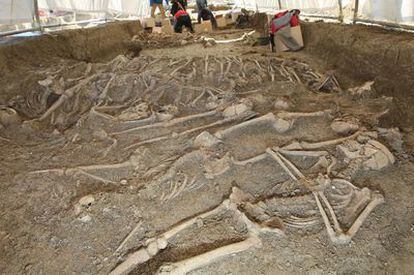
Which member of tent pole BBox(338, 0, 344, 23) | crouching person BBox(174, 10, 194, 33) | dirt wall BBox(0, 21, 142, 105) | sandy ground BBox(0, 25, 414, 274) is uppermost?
crouching person BBox(174, 10, 194, 33)

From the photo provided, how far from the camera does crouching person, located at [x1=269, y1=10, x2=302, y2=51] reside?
705cm

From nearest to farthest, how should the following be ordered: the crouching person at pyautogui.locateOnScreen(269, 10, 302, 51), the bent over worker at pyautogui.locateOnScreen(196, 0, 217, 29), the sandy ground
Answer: the sandy ground → the crouching person at pyautogui.locateOnScreen(269, 10, 302, 51) → the bent over worker at pyautogui.locateOnScreen(196, 0, 217, 29)

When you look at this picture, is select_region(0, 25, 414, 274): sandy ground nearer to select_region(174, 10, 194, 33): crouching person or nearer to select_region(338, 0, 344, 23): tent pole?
select_region(338, 0, 344, 23): tent pole

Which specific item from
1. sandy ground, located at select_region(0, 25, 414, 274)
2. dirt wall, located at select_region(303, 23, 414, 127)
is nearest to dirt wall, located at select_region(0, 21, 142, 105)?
sandy ground, located at select_region(0, 25, 414, 274)

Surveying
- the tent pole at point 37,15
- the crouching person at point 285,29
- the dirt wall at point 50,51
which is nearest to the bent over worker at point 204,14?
the dirt wall at point 50,51

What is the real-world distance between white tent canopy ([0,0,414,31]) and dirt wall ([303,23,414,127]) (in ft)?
0.83

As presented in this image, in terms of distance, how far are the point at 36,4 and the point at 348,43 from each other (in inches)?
230

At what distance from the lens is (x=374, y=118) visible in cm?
326

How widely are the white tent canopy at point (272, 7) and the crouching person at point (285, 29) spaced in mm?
916

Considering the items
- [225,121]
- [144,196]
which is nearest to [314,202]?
[144,196]

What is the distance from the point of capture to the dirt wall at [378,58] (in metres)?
3.93

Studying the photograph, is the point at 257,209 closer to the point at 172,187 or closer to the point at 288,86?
the point at 172,187

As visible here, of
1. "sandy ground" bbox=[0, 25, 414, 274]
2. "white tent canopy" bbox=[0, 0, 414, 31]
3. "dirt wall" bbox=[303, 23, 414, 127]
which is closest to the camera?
"sandy ground" bbox=[0, 25, 414, 274]

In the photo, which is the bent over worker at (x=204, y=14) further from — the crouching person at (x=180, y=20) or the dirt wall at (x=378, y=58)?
the dirt wall at (x=378, y=58)
